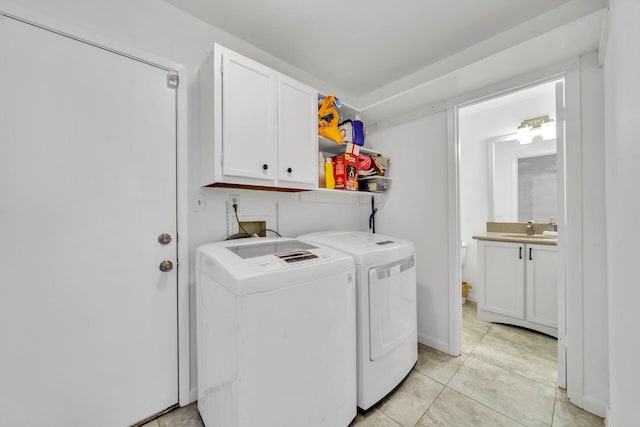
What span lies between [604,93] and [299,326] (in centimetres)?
220

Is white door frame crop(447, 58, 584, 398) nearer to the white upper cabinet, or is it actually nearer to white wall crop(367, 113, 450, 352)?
white wall crop(367, 113, 450, 352)

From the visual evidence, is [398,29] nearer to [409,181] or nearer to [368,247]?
[409,181]

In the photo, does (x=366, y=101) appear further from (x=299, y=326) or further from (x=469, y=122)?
(x=299, y=326)

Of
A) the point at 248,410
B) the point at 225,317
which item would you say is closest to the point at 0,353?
the point at 225,317

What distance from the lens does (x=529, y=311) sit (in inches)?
95.0

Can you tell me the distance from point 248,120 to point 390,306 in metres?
1.53

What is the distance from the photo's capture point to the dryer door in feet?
4.86

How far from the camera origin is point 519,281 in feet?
8.12

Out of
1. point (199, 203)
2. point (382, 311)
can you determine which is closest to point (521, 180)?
point (382, 311)

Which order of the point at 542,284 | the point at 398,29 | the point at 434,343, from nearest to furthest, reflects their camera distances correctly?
1. the point at 398,29
2. the point at 434,343
3. the point at 542,284

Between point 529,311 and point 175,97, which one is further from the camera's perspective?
point 529,311

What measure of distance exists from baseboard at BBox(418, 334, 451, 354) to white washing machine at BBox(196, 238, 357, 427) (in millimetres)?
1192

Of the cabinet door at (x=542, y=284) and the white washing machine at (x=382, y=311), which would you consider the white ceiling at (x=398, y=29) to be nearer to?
the white washing machine at (x=382, y=311)

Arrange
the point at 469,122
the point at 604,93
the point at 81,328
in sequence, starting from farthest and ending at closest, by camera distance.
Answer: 1. the point at 469,122
2. the point at 604,93
3. the point at 81,328
